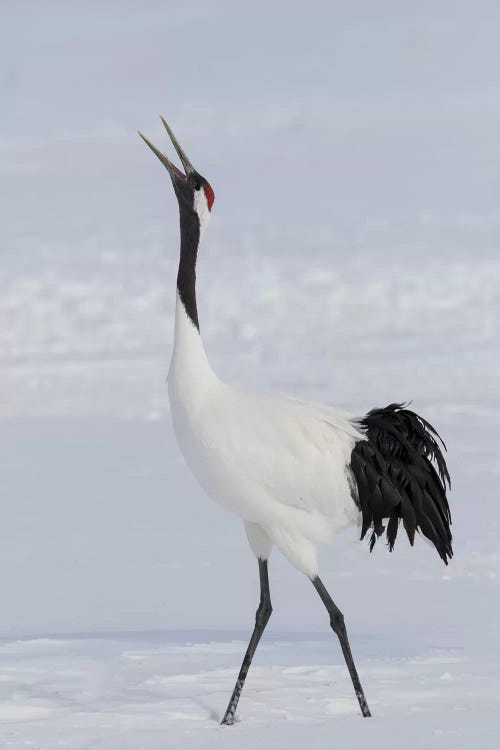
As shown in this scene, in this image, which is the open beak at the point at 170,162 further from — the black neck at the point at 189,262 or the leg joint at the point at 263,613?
the leg joint at the point at 263,613

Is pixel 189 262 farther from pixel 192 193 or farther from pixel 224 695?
pixel 224 695

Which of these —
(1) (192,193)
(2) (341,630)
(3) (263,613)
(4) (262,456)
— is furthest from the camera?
(1) (192,193)

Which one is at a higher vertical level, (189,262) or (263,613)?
(189,262)

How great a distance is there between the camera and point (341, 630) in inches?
372

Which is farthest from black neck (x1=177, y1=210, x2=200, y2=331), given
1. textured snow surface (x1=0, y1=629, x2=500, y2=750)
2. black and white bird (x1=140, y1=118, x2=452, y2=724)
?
textured snow surface (x1=0, y1=629, x2=500, y2=750)

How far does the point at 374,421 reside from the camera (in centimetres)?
988

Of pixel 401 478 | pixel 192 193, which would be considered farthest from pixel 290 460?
pixel 192 193

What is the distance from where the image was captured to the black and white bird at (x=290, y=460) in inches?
359

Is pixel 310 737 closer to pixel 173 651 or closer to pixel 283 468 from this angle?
pixel 283 468

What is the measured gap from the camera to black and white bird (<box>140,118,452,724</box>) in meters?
9.12

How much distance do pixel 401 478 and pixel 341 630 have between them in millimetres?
1162

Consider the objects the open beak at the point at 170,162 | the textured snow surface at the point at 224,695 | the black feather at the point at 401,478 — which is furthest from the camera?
the open beak at the point at 170,162

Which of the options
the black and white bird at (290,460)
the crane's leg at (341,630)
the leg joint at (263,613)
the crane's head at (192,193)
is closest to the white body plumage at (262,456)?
the black and white bird at (290,460)

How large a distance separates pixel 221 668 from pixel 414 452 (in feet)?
8.38
